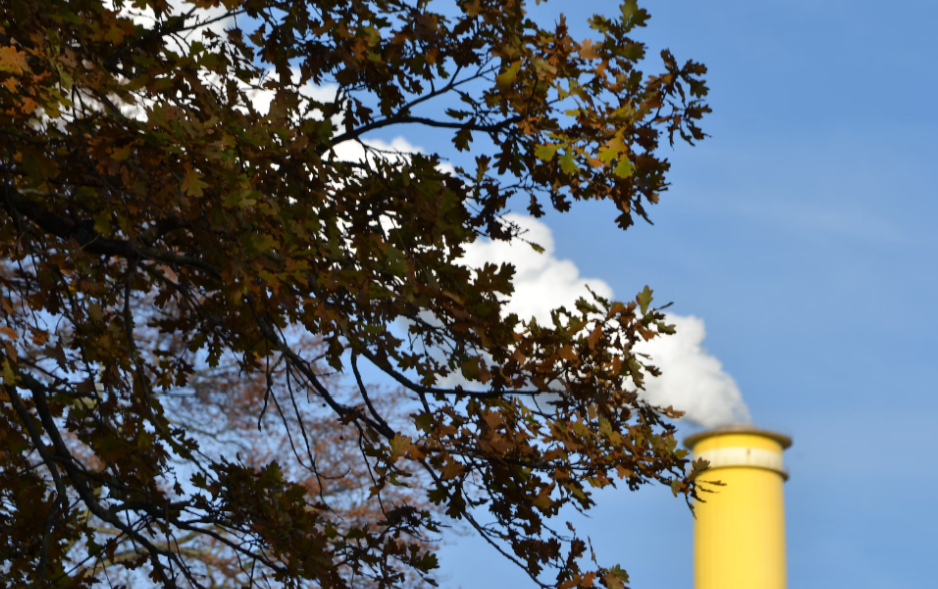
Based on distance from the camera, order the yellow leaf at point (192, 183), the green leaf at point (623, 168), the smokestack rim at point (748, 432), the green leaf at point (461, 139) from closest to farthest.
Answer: the yellow leaf at point (192, 183) → the green leaf at point (623, 168) → the green leaf at point (461, 139) → the smokestack rim at point (748, 432)

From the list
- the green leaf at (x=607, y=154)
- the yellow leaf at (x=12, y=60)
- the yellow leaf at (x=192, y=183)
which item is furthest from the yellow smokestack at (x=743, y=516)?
the yellow leaf at (x=12, y=60)

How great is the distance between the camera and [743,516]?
16.3 metres

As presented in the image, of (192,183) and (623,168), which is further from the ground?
(623,168)

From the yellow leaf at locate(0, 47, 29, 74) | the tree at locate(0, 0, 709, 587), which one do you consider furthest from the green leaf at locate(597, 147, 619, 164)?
the yellow leaf at locate(0, 47, 29, 74)

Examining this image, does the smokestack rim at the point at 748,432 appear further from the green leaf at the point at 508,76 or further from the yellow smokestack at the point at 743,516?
the green leaf at the point at 508,76

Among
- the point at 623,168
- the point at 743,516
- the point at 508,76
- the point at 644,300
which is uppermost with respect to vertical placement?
the point at 743,516

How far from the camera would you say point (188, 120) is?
3.71 m

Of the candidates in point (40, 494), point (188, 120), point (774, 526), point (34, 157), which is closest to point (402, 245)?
point (188, 120)

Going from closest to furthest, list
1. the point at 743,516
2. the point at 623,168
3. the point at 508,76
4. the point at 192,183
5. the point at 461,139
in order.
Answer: the point at 192,183 → the point at 623,168 → the point at 508,76 → the point at 461,139 → the point at 743,516

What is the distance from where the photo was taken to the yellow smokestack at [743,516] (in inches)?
634

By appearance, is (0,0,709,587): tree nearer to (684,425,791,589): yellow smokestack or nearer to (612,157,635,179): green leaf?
(612,157,635,179): green leaf

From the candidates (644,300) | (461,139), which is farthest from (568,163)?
(461,139)

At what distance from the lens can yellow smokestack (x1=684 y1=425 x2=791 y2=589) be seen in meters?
16.1

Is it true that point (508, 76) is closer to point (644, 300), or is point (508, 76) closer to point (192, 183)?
point (644, 300)
